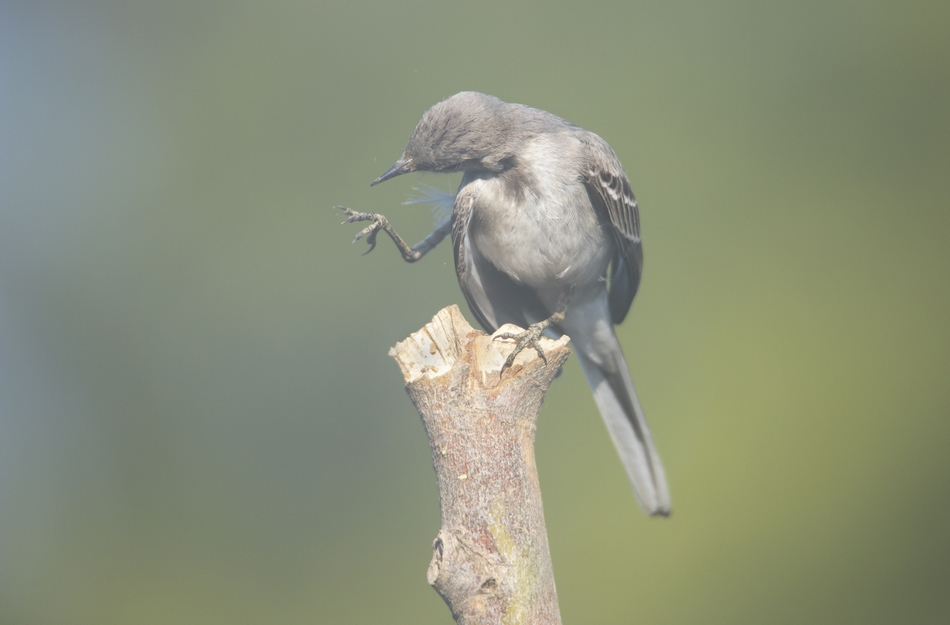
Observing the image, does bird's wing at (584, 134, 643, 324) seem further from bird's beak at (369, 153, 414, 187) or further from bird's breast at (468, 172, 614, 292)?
bird's beak at (369, 153, 414, 187)

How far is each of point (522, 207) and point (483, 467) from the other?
0.59m

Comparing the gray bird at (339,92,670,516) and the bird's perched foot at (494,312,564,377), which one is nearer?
the bird's perched foot at (494,312,564,377)

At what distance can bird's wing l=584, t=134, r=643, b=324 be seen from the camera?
1420 mm

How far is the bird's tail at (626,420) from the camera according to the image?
173 centimetres

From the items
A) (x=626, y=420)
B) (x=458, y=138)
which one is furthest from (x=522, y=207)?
(x=626, y=420)

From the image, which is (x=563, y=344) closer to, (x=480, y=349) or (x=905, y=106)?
(x=480, y=349)

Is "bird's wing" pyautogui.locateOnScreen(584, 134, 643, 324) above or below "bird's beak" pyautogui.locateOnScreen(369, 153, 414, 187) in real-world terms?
below

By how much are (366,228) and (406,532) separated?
1.19 meters

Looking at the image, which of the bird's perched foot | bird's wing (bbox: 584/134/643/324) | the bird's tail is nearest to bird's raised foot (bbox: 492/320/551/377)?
the bird's perched foot

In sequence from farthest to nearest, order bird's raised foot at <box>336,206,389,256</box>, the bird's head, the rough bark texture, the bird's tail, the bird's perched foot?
the bird's tail, bird's raised foot at <box>336,206,389,256</box>, the bird's head, the bird's perched foot, the rough bark texture

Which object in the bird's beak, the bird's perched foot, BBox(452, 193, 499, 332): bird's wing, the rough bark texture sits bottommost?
the rough bark texture

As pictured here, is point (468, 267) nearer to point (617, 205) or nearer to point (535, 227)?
point (535, 227)

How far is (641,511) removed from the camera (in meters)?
1.90

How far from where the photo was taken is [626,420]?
1.75m
